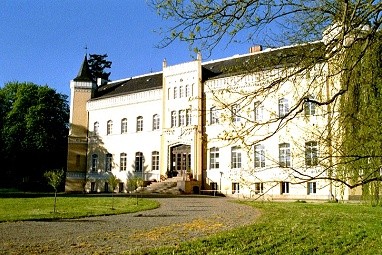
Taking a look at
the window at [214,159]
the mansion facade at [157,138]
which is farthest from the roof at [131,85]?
the window at [214,159]

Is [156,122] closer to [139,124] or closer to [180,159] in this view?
[139,124]

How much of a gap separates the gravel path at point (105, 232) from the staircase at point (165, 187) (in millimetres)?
16525

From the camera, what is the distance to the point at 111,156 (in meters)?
39.9

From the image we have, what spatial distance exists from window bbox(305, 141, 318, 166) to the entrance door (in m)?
27.4

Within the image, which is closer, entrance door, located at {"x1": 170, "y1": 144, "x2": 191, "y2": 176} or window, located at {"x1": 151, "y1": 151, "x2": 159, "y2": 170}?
entrance door, located at {"x1": 170, "y1": 144, "x2": 191, "y2": 176}

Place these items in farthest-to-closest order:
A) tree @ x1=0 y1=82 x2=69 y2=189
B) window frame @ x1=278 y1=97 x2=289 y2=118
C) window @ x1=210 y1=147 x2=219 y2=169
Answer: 1. tree @ x1=0 y1=82 x2=69 y2=189
2. window @ x1=210 y1=147 x2=219 y2=169
3. window frame @ x1=278 y1=97 x2=289 y2=118

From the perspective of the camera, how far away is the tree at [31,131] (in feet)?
144

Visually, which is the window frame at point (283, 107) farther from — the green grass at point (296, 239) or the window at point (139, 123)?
the window at point (139, 123)

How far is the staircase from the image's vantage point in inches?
1249

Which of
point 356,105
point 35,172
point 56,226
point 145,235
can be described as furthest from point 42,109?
point 356,105

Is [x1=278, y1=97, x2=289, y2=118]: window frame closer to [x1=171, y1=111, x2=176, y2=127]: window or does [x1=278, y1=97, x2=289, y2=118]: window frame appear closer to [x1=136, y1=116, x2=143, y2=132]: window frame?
[x1=171, y1=111, x2=176, y2=127]: window

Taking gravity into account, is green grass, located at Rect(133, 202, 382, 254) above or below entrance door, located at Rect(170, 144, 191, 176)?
below

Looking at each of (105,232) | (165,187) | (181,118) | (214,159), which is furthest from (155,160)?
(105,232)

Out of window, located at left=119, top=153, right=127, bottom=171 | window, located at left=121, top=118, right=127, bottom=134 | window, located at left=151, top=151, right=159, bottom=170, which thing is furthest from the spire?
window, located at left=151, top=151, right=159, bottom=170
